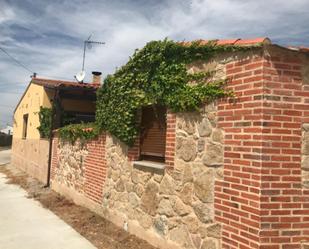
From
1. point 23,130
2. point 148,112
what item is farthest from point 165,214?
point 23,130

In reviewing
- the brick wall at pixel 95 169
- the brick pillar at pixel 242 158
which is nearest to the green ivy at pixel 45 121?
the brick wall at pixel 95 169

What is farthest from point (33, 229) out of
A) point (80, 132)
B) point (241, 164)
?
point (241, 164)

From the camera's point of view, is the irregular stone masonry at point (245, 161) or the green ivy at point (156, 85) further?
the green ivy at point (156, 85)

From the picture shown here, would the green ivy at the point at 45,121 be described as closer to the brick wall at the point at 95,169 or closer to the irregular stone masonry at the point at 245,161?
the brick wall at the point at 95,169

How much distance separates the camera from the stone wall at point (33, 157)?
605 inches

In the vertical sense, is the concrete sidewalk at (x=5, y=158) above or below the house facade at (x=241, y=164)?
below

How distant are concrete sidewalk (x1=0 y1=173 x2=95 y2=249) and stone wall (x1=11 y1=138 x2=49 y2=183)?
12.1 feet

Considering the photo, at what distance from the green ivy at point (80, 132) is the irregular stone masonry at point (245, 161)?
13.1 feet

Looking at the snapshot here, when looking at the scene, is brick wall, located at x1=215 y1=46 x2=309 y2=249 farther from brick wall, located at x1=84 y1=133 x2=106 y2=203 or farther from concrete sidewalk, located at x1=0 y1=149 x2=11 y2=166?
concrete sidewalk, located at x1=0 y1=149 x2=11 y2=166

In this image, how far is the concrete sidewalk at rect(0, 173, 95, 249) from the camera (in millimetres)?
7241

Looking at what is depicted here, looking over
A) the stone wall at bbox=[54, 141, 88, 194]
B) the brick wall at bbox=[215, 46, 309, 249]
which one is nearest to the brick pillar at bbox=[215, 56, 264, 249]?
the brick wall at bbox=[215, 46, 309, 249]

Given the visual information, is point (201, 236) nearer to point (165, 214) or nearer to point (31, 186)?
point (165, 214)

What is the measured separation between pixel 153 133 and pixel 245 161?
284 centimetres

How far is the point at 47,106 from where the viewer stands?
1681 cm
